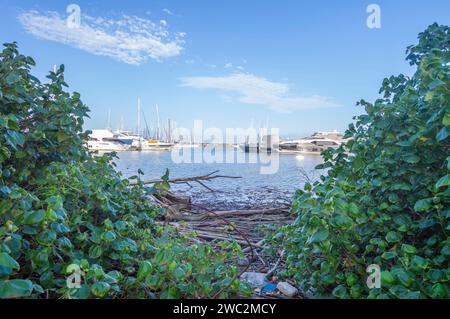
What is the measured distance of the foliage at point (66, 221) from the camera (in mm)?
1149

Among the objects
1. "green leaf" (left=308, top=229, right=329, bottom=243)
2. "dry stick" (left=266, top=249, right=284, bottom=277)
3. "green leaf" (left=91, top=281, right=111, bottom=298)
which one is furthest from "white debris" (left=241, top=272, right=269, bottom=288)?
"green leaf" (left=91, top=281, right=111, bottom=298)

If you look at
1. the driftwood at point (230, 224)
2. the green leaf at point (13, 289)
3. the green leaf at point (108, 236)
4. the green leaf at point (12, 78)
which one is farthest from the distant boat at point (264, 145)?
the green leaf at point (13, 289)

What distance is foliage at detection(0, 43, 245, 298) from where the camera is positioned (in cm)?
115

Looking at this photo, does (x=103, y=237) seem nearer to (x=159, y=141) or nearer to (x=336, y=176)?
(x=336, y=176)

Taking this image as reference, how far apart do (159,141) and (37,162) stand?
24627 mm

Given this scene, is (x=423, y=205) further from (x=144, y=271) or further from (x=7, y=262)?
(x=7, y=262)

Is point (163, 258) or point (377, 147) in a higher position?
point (377, 147)

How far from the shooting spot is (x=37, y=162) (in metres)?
1.96

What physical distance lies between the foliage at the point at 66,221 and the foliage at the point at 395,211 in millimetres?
537

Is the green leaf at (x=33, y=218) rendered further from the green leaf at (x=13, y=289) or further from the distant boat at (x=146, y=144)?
the distant boat at (x=146, y=144)

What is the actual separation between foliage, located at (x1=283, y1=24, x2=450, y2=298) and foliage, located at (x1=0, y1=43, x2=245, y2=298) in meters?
0.54

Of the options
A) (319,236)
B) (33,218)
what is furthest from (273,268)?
(33,218)

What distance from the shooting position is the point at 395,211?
5.04 feet
